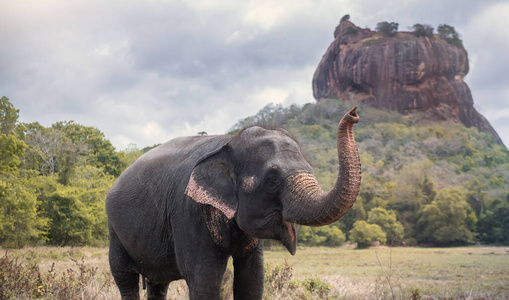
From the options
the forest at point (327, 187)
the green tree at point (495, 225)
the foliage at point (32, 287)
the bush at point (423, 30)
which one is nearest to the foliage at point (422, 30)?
the bush at point (423, 30)

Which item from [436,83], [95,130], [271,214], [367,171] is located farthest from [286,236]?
[436,83]

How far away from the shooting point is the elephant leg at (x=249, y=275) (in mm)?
4445

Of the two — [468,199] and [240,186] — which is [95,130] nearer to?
[468,199]

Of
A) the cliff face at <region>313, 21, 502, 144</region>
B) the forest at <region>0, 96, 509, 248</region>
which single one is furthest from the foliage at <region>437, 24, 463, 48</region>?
the forest at <region>0, 96, 509, 248</region>

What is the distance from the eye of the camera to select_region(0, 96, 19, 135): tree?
24594 millimetres

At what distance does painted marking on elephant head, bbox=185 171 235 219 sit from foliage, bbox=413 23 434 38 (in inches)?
5637

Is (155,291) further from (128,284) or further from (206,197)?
(206,197)

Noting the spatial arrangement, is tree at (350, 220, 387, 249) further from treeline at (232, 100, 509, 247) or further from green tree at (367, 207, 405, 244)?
green tree at (367, 207, 405, 244)

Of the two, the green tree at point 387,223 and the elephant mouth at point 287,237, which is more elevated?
the green tree at point 387,223

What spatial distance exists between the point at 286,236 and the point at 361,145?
294ft

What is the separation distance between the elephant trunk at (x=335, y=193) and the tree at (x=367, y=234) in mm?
41838

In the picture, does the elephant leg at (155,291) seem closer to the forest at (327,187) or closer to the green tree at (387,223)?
the forest at (327,187)

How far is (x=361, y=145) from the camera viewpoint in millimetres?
91250

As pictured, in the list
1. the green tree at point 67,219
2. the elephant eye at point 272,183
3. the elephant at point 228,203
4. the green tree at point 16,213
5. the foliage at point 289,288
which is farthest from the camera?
the green tree at point 67,219
